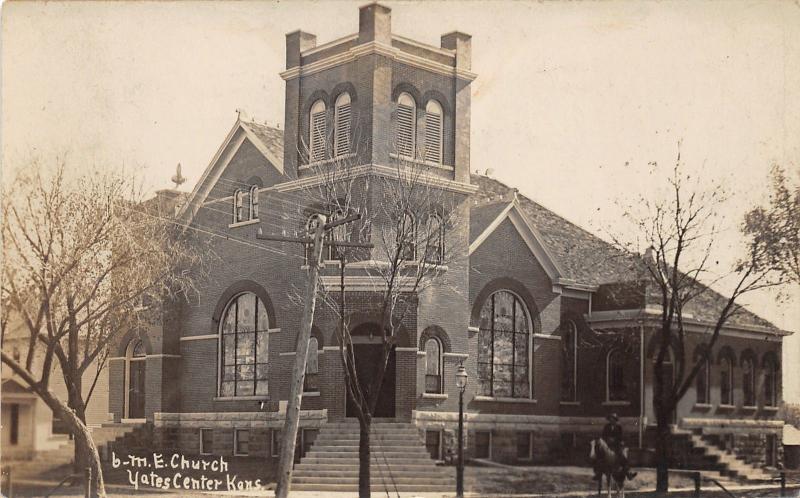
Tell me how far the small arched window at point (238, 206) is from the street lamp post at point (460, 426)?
3.33 meters

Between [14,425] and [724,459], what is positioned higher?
[14,425]

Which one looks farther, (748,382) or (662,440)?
(748,382)

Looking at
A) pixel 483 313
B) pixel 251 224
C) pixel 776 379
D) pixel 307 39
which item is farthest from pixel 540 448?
pixel 307 39

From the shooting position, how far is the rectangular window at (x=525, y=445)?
19203 mm

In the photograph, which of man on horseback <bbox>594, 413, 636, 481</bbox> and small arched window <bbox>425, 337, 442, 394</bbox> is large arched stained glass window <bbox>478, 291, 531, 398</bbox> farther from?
man on horseback <bbox>594, 413, 636, 481</bbox>

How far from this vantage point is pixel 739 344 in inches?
771

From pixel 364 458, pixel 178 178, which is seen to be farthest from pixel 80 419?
pixel 364 458

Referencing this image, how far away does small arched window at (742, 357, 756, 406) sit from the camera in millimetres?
19444

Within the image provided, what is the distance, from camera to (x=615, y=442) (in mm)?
19234

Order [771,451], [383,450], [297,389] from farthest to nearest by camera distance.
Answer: [771,451]
[383,450]
[297,389]

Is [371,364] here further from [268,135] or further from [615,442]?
[615,442]

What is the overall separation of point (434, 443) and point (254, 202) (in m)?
3.74

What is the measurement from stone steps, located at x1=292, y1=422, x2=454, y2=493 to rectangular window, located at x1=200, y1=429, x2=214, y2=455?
1.08 metres

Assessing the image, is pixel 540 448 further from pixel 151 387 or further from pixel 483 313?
pixel 151 387
